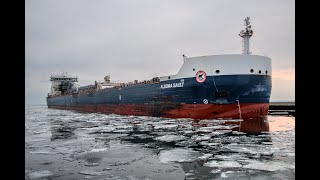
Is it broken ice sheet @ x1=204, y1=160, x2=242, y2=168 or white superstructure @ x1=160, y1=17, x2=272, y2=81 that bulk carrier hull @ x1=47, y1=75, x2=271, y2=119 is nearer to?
white superstructure @ x1=160, y1=17, x2=272, y2=81

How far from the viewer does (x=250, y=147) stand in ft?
25.2

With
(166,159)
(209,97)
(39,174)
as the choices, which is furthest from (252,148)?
(209,97)

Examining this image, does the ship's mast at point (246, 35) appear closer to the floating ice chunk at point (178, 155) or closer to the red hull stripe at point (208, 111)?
the red hull stripe at point (208, 111)

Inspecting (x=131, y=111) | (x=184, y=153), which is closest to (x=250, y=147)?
(x=184, y=153)

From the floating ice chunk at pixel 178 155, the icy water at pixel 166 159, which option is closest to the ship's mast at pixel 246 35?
the icy water at pixel 166 159

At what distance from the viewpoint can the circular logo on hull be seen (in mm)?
17395

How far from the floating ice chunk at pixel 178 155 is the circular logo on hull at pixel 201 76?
10.4 meters

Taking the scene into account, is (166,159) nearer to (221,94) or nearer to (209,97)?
(209,97)

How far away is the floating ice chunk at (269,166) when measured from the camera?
5383mm

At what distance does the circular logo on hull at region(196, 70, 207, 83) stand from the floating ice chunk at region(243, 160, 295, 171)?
38.4ft

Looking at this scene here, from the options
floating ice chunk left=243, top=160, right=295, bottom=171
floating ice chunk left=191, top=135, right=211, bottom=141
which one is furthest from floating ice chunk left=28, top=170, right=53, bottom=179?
floating ice chunk left=191, top=135, right=211, bottom=141

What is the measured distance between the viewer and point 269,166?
554cm
